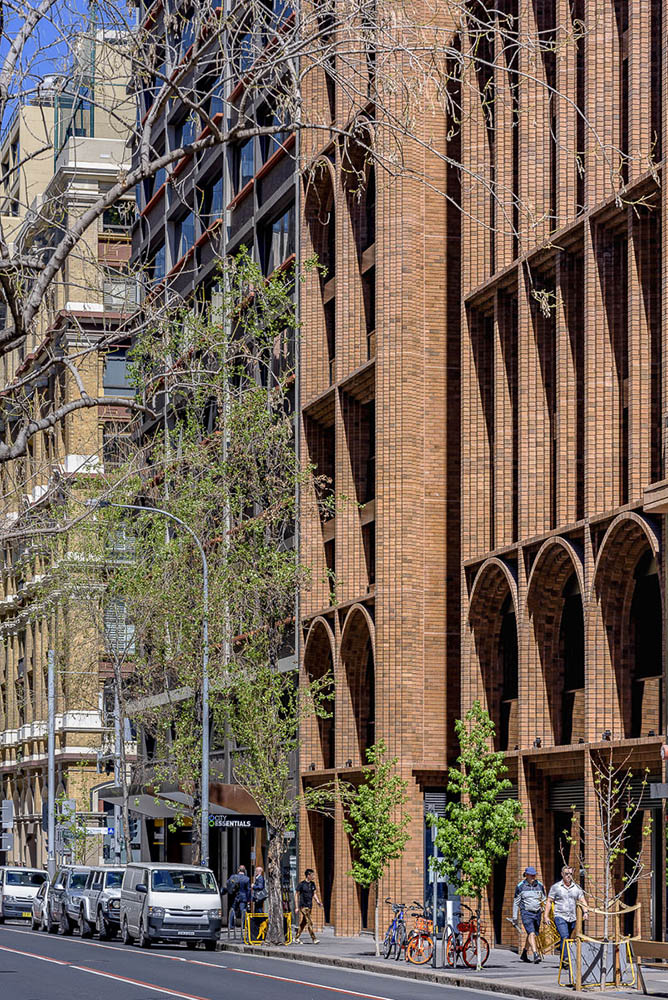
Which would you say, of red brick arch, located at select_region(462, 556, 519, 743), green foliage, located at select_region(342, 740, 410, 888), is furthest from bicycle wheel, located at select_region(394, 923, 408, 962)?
red brick arch, located at select_region(462, 556, 519, 743)

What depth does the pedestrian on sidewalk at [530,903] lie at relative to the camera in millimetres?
31344

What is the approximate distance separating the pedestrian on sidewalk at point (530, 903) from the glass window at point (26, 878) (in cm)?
3050

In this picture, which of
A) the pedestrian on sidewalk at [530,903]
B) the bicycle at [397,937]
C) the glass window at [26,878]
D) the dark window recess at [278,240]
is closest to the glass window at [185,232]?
the dark window recess at [278,240]

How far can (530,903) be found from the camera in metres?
31.5

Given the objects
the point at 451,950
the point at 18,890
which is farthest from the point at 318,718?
the point at 451,950

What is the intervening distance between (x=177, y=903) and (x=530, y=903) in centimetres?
992

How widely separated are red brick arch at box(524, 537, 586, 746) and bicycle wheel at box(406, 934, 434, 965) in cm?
507

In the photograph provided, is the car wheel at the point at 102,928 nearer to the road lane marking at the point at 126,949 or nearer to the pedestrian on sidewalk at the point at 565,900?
the road lane marking at the point at 126,949

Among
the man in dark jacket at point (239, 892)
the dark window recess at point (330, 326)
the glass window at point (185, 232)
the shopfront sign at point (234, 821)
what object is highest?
the glass window at point (185, 232)

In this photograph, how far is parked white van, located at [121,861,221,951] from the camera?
38.5 metres

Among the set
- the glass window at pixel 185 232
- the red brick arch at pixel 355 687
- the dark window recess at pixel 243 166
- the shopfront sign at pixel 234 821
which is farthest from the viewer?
the glass window at pixel 185 232

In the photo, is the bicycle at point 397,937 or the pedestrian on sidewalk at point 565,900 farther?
the bicycle at point 397,937

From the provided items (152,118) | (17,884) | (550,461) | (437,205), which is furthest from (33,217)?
(17,884)

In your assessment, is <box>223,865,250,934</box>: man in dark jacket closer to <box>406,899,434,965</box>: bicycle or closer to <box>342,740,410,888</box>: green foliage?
<box>342,740,410,888</box>: green foliage
